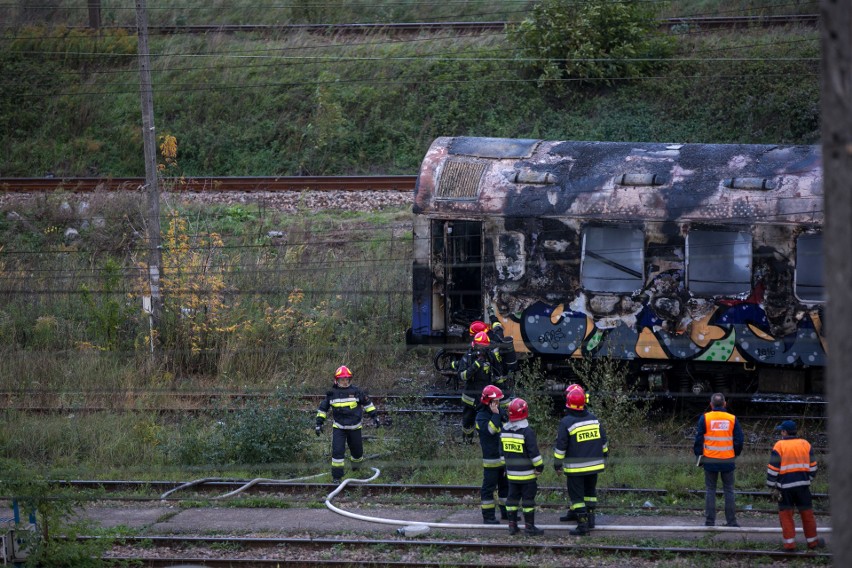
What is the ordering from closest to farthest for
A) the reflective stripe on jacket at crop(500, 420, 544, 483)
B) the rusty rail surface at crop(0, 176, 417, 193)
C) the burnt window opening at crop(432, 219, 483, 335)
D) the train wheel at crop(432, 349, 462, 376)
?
the reflective stripe on jacket at crop(500, 420, 544, 483), the burnt window opening at crop(432, 219, 483, 335), the train wheel at crop(432, 349, 462, 376), the rusty rail surface at crop(0, 176, 417, 193)

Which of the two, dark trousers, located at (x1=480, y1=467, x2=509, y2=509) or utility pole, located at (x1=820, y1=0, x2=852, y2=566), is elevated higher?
utility pole, located at (x1=820, y1=0, x2=852, y2=566)

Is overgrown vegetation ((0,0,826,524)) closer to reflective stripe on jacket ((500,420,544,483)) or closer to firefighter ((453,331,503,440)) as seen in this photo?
firefighter ((453,331,503,440))

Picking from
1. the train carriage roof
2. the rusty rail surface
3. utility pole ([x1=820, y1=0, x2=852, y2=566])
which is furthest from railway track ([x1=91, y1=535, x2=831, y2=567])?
the rusty rail surface

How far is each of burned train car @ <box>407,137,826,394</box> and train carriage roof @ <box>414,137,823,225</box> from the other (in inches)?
0.9

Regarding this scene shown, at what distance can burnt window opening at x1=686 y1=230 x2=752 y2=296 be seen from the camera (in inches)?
499

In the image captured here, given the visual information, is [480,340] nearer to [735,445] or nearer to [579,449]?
[579,449]

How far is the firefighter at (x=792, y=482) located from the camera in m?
8.64

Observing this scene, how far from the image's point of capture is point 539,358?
13406mm

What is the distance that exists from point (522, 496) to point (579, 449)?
2.62 ft

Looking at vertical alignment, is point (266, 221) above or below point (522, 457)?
above

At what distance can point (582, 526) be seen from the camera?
927cm

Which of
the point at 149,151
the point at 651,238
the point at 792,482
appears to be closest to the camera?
the point at 792,482

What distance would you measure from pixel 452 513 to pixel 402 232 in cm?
1020

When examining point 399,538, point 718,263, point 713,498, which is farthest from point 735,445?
point 718,263
